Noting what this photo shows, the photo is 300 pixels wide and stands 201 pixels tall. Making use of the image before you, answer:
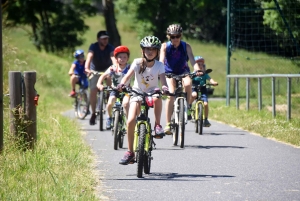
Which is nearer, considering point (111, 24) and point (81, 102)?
point (81, 102)

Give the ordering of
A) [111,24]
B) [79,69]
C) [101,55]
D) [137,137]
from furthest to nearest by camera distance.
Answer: [111,24] → [79,69] → [101,55] → [137,137]

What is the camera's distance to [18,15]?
176ft

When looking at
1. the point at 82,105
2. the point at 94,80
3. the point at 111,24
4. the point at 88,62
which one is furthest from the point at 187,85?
the point at 111,24

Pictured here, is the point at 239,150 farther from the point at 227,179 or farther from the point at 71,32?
the point at 71,32

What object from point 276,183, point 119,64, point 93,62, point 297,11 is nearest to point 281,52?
point 297,11

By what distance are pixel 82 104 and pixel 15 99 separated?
383 inches

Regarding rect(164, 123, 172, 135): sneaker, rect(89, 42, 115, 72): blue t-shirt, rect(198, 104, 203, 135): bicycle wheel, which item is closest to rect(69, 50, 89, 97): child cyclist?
rect(89, 42, 115, 72): blue t-shirt

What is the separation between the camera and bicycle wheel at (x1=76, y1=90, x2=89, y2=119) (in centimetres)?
2008

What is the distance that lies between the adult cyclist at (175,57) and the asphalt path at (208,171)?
89 cm

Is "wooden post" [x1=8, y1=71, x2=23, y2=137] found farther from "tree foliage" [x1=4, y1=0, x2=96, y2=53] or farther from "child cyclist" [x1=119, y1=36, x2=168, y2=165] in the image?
"tree foliage" [x1=4, y1=0, x2=96, y2=53]

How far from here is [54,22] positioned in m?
55.6

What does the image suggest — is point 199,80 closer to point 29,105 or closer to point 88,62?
point 88,62

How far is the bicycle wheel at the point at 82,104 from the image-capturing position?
2008cm

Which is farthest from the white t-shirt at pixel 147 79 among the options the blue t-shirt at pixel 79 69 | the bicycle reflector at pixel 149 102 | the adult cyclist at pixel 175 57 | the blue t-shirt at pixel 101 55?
the blue t-shirt at pixel 79 69
